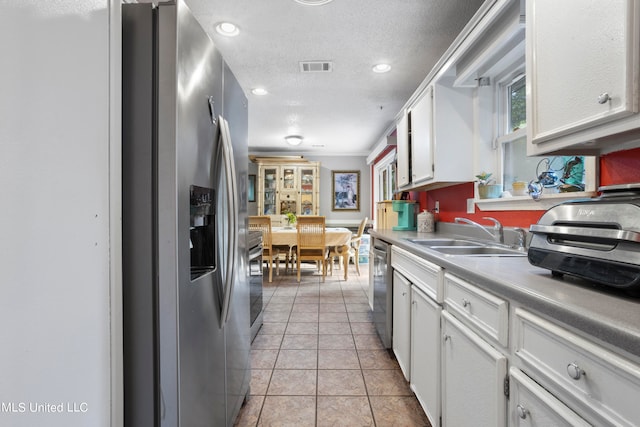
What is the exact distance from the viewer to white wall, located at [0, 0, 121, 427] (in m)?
0.61

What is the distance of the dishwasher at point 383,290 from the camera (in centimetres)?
224

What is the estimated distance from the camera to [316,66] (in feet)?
9.11

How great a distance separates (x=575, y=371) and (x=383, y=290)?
5.75 feet

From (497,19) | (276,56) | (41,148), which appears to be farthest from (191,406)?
(276,56)

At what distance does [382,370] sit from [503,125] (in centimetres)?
184

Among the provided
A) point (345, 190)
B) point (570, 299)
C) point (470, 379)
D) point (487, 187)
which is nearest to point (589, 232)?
point (570, 299)

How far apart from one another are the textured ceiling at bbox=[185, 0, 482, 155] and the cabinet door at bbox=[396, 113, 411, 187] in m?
0.49

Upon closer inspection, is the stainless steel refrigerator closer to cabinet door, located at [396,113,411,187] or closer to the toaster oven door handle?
the toaster oven door handle

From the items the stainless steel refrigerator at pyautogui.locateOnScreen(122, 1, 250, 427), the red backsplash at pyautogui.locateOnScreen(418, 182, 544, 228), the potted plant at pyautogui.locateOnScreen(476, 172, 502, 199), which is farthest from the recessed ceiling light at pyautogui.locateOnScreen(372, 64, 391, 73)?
the stainless steel refrigerator at pyautogui.locateOnScreen(122, 1, 250, 427)

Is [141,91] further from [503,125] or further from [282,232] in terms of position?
[282,232]

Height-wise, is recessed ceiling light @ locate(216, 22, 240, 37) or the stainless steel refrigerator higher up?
recessed ceiling light @ locate(216, 22, 240, 37)

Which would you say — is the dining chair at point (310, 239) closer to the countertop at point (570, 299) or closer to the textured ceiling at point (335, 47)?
the textured ceiling at point (335, 47)

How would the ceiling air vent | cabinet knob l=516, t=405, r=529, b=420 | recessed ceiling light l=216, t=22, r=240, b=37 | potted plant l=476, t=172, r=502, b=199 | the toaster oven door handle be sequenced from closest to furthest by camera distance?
the toaster oven door handle, cabinet knob l=516, t=405, r=529, b=420, potted plant l=476, t=172, r=502, b=199, recessed ceiling light l=216, t=22, r=240, b=37, the ceiling air vent

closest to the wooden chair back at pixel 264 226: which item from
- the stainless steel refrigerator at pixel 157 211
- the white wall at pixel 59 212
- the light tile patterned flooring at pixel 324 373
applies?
the light tile patterned flooring at pixel 324 373
